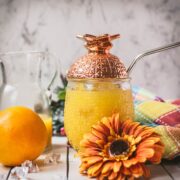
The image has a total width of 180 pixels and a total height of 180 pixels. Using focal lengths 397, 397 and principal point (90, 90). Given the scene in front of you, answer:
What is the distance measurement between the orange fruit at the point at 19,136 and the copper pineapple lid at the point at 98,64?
0.34ft

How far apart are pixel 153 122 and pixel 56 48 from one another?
78 centimetres

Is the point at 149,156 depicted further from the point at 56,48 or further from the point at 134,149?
the point at 56,48

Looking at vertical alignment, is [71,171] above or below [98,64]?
below

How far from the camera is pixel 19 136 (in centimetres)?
58

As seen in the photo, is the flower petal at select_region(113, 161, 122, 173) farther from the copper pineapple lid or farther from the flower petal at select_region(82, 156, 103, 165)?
the copper pineapple lid

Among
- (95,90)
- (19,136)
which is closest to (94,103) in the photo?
(95,90)

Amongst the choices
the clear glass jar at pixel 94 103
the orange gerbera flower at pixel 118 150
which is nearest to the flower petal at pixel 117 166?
the orange gerbera flower at pixel 118 150

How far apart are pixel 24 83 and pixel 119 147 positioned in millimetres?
262

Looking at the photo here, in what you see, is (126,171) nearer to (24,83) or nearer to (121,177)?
(121,177)

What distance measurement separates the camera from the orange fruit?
576 millimetres

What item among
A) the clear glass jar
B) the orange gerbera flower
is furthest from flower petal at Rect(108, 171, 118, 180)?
the clear glass jar

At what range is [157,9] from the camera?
143cm

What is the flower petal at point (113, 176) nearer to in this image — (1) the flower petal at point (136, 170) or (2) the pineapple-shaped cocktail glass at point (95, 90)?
(1) the flower petal at point (136, 170)

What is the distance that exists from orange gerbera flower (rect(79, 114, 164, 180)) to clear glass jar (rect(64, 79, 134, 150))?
0.04 meters
